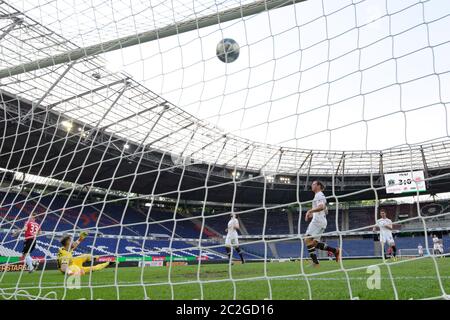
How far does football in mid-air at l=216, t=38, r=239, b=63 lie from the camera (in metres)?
4.21

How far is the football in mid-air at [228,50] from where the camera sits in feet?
13.8

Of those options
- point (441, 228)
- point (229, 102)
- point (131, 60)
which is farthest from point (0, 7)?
point (441, 228)

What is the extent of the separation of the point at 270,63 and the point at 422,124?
5.68 feet

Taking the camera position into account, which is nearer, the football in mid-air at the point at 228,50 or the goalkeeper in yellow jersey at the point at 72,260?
the football in mid-air at the point at 228,50

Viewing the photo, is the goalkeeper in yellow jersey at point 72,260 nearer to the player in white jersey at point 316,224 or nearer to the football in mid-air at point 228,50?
the football in mid-air at point 228,50

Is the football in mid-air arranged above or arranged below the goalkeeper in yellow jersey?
above

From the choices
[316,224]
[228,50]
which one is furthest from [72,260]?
[228,50]

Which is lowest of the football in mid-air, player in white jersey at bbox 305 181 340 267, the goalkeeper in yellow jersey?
the goalkeeper in yellow jersey

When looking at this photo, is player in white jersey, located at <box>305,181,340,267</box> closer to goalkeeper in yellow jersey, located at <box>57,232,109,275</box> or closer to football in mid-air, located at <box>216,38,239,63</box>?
football in mid-air, located at <box>216,38,239,63</box>

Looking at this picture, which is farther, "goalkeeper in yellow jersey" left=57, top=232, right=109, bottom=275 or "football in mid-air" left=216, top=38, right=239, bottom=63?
"goalkeeper in yellow jersey" left=57, top=232, right=109, bottom=275

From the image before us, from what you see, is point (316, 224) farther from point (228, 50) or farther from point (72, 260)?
point (72, 260)

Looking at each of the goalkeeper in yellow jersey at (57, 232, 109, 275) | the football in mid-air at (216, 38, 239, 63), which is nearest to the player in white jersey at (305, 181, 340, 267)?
the football in mid-air at (216, 38, 239, 63)

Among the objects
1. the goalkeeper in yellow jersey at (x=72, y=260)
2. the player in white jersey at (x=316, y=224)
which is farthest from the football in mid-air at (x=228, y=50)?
the goalkeeper in yellow jersey at (x=72, y=260)
